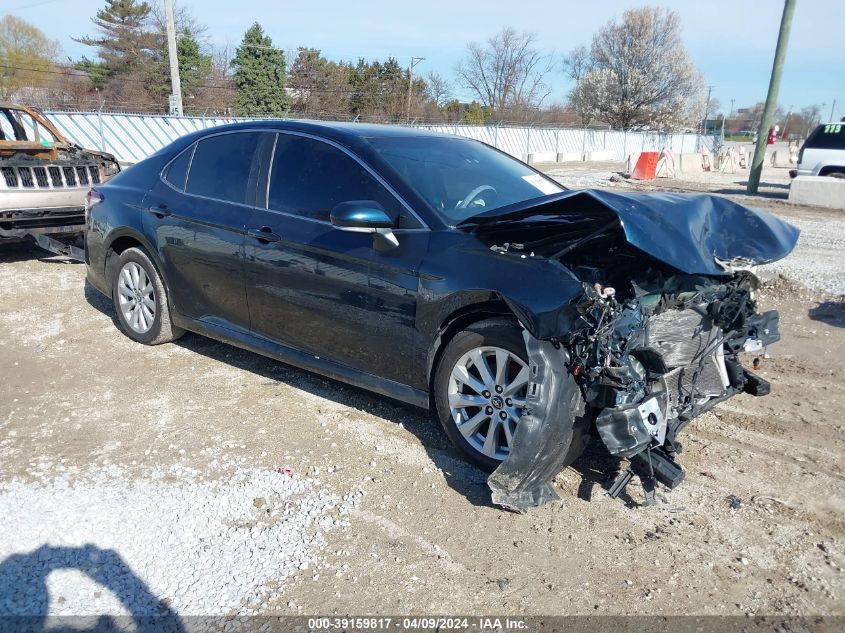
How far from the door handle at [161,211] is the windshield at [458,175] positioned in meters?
1.79

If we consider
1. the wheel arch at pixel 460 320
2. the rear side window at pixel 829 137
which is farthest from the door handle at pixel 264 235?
the rear side window at pixel 829 137

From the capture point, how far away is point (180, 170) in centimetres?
503

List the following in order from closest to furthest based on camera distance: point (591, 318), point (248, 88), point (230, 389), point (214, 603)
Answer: point (214, 603), point (591, 318), point (230, 389), point (248, 88)

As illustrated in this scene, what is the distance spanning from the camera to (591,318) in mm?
3002

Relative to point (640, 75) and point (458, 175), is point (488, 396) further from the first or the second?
point (640, 75)

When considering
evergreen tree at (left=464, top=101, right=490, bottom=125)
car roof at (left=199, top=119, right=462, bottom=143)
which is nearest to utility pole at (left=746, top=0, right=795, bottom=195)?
car roof at (left=199, top=119, right=462, bottom=143)

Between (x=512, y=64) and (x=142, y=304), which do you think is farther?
(x=512, y=64)

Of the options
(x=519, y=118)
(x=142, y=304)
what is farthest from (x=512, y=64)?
(x=142, y=304)

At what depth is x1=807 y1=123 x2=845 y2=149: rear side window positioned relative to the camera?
1690 cm

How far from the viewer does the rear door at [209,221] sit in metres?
4.50

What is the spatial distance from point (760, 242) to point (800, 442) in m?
1.30

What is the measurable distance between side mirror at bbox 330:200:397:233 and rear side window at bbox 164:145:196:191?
1.89m

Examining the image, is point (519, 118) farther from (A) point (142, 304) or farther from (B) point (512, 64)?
(A) point (142, 304)

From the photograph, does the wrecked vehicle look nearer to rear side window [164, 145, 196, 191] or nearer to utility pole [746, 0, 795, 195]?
rear side window [164, 145, 196, 191]
